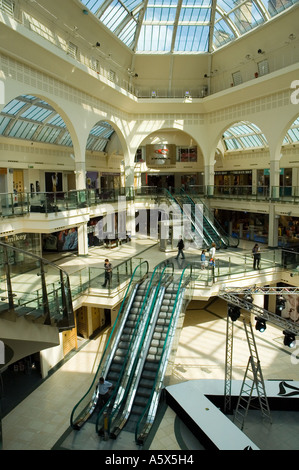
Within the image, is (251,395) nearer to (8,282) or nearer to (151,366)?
(151,366)

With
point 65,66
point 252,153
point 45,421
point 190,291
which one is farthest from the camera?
point 252,153

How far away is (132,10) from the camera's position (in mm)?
22375

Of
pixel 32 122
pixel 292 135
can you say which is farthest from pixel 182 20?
pixel 32 122

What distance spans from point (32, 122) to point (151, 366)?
57.3ft

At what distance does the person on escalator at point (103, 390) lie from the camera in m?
11.2

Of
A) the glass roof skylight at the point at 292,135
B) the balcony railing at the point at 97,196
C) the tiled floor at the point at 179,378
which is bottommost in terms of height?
the tiled floor at the point at 179,378

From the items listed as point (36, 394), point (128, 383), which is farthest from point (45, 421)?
point (128, 383)

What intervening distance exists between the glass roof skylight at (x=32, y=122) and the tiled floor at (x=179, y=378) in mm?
8583

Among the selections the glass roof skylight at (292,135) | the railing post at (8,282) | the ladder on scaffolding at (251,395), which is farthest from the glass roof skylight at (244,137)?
the railing post at (8,282)

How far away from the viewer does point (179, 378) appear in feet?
45.2

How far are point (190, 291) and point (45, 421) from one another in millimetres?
7345

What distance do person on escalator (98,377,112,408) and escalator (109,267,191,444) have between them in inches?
20.8

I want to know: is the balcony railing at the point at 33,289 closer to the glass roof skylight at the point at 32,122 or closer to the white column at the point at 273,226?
the glass roof skylight at the point at 32,122

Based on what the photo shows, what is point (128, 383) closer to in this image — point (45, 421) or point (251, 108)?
point (45, 421)
